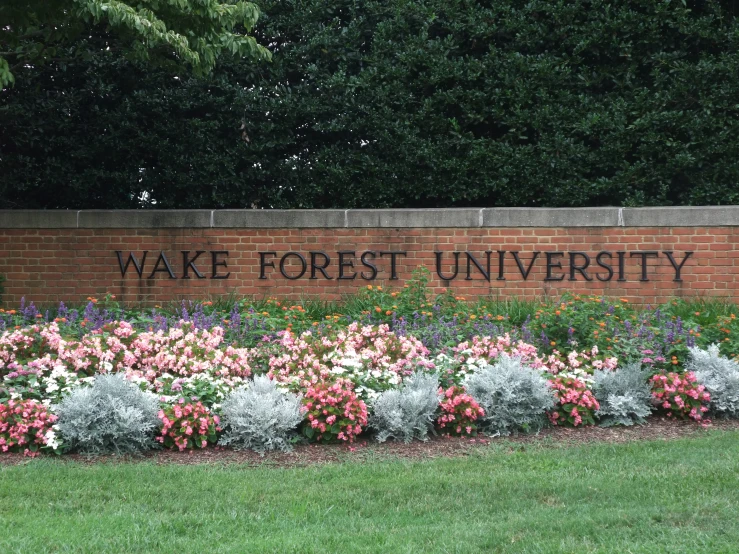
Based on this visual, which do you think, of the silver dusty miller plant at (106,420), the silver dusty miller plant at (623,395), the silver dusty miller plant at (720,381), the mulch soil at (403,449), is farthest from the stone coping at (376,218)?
the silver dusty miller plant at (106,420)

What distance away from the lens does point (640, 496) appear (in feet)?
15.0

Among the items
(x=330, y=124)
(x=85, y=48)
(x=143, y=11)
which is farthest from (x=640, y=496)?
(x=85, y=48)

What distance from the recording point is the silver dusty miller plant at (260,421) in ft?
18.6

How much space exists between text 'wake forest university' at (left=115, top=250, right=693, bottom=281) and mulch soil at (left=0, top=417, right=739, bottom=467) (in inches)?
148

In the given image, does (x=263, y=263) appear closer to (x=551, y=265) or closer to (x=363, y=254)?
(x=363, y=254)

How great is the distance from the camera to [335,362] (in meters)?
6.52

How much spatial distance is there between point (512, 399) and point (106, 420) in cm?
267

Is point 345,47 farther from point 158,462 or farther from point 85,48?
point 158,462

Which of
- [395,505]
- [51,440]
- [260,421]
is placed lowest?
[395,505]

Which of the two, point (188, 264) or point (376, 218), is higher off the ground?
point (376, 218)

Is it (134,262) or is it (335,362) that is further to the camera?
(134,262)

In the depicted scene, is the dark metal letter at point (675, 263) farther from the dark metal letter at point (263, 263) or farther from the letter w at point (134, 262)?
the letter w at point (134, 262)

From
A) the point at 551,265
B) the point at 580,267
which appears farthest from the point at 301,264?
the point at 580,267

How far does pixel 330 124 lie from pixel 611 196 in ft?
11.1
